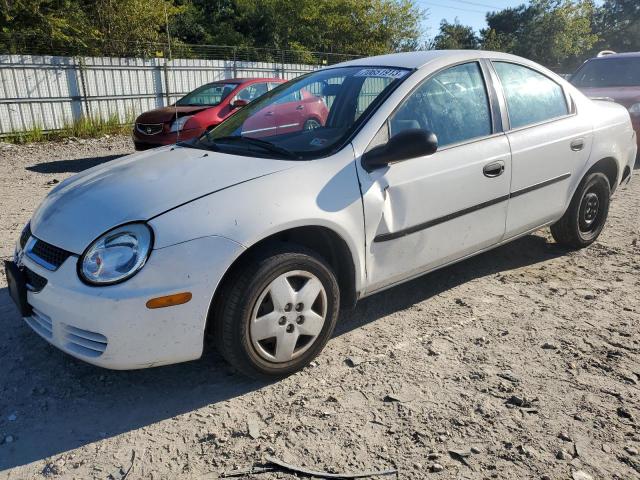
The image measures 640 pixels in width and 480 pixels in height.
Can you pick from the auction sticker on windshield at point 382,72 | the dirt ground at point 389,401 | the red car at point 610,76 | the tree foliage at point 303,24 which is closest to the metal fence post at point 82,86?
the red car at point 610,76

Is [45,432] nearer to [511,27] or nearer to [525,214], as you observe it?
[525,214]

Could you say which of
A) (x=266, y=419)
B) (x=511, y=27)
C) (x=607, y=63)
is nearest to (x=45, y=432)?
(x=266, y=419)

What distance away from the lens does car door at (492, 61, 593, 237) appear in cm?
366

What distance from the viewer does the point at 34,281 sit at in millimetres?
2609

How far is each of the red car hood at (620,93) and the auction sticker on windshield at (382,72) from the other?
6.17 metres

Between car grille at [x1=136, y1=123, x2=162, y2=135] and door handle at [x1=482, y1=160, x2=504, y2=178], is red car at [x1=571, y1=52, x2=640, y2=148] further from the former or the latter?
car grille at [x1=136, y1=123, x2=162, y2=135]

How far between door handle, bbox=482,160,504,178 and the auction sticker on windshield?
78 centimetres

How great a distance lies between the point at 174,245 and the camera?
93.3 inches

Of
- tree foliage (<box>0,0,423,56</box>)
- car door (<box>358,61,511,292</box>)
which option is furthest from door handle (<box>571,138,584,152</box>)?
tree foliage (<box>0,0,423,56</box>)

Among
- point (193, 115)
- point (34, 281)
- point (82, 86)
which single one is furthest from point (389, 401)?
point (82, 86)

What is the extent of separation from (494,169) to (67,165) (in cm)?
843

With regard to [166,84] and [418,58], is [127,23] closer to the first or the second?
[166,84]

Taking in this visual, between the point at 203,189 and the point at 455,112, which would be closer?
the point at 203,189

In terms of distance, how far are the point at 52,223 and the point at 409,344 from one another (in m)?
2.01
